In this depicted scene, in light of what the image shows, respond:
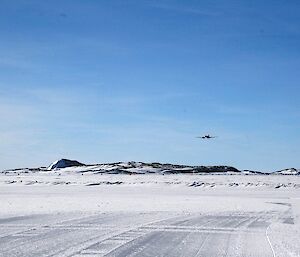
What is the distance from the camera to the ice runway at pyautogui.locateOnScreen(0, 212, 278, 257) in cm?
1066

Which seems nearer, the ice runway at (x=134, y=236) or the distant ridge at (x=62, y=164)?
the ice runway at (x=134, y=236)

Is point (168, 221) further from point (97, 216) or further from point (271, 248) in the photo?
point (271, 248)

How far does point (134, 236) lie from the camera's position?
13078 mm

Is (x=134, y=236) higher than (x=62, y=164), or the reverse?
(x=62, y=164)

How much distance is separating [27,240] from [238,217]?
31.7 feet

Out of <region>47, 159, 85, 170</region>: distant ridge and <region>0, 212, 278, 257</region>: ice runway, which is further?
<region>47, 159, 85, 170</region>: distant ridge

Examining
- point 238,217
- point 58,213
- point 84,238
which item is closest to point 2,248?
point 84,238

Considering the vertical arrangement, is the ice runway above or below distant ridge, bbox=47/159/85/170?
below


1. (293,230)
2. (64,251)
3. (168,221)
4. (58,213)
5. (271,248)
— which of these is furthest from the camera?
(58,213)

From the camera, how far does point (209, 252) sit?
10758 millimetres

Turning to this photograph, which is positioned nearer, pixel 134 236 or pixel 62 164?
pixel 134 236

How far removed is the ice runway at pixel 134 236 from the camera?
10.7 meters

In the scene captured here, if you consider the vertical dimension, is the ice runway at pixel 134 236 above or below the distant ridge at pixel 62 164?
below

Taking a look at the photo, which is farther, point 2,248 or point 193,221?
point 193,221
